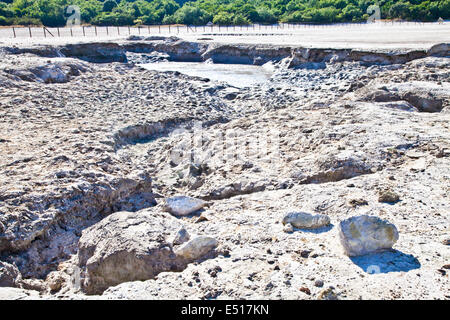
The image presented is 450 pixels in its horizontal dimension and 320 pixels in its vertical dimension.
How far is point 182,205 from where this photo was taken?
5.06 m

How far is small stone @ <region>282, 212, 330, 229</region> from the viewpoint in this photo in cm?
409

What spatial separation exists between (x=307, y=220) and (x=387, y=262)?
924mm

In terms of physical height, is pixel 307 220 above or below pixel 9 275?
above

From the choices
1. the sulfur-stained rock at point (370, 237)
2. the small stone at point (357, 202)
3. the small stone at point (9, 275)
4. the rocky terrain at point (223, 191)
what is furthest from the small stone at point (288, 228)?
the small stone at point (9, 275)

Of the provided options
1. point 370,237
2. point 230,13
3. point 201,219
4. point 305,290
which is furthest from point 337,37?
point 230,13

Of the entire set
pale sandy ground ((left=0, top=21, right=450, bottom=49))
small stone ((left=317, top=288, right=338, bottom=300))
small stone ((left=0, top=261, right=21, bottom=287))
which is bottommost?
small stone ((left=0, top=261, right=21, bottom=287))

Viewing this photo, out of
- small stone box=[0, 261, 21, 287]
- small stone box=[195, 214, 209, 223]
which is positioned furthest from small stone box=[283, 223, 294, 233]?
small stone box=[0, 261, 21, 287]

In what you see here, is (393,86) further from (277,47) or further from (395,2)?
(395,2)

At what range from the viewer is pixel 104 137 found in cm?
786

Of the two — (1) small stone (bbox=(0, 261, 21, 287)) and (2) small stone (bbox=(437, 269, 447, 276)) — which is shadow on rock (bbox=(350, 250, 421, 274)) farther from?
(1) small stone (bbox=(0, 261, 21, 287))

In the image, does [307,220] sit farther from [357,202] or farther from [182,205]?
[182,205]

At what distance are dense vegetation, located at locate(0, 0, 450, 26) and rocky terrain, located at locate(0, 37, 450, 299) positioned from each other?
91.7ft

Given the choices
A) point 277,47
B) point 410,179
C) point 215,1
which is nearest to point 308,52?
point 277,47

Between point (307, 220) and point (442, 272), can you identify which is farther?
point (307, 220)
